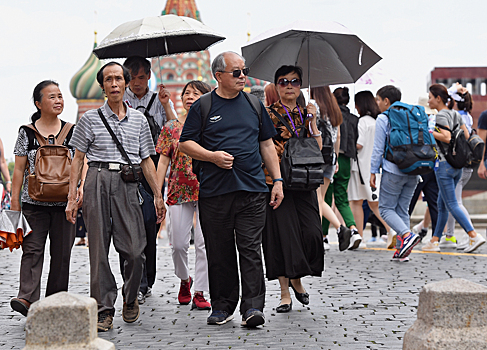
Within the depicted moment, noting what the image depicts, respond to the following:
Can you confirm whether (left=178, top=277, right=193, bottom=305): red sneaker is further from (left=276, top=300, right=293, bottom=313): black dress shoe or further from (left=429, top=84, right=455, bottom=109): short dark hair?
(left=429, top=84, right=455, bottom=109): short dark hair

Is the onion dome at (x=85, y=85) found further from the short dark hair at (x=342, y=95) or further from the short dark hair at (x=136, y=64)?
the short dark hair at (x=136, y=64)

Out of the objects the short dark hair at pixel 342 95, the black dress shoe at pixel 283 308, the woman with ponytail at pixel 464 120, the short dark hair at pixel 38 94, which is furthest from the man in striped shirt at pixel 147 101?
the woman with ponytail at pixel 464 120

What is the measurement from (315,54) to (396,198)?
2538 millimetres

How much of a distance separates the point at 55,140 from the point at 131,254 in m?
1.12

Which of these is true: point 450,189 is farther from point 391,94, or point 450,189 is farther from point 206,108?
point 206,108

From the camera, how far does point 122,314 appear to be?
568 cm

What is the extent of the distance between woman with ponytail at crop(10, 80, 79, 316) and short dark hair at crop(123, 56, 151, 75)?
1.15 metres

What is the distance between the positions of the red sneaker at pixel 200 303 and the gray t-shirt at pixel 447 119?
4738 mm

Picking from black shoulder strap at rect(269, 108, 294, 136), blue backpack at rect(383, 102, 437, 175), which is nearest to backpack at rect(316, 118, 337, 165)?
blue backpack at rect(383, 102, 437, 175)

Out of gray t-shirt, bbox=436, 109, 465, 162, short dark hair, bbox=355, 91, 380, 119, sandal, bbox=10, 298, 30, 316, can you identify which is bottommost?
sandal, bbox=10, 298, 30, 316

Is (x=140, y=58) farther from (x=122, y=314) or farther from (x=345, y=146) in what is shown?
(x=345, y=146)

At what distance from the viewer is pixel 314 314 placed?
5.86 meters

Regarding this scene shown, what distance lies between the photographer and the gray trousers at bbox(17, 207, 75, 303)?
5738mm

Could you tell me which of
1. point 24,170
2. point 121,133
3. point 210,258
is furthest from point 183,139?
point 24,170
